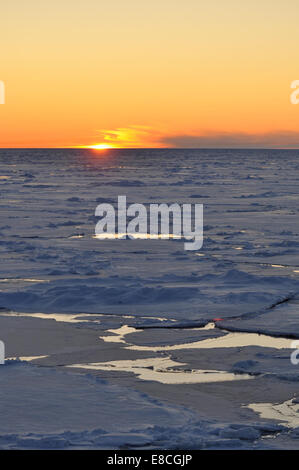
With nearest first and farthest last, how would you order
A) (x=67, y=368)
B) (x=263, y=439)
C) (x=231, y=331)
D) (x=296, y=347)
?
(x=263, y=439) < (x=67, y=368) < (x=296, y=347) < (x=231, y=331)

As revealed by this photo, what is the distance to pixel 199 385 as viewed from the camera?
6.00m

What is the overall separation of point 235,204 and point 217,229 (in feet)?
27.6

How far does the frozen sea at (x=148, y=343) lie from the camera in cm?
501

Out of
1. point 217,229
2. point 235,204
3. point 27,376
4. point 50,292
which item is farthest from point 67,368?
point 235,204

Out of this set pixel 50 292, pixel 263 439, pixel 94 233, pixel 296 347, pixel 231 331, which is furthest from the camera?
pixel 94 233

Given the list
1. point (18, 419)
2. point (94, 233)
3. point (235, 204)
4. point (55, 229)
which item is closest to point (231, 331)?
point (18, 419)

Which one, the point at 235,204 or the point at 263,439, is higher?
the point at 235,204

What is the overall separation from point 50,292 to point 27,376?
3523mm

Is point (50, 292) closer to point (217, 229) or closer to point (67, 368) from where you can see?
point (67, 368)

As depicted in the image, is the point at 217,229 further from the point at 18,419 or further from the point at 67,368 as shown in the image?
the point at 18,419

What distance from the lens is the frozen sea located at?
16.4ft

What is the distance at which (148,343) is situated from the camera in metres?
7.35

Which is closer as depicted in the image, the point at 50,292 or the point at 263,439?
the point at 263,439

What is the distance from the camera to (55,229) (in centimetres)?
1773
